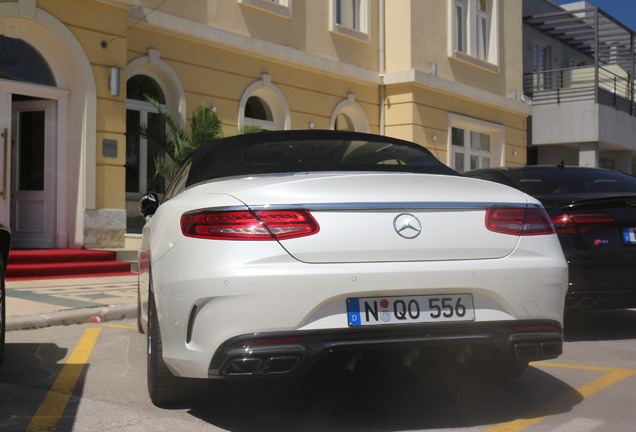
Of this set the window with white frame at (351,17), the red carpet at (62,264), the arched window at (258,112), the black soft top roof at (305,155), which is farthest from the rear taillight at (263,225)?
the window with white frame at (351,17)

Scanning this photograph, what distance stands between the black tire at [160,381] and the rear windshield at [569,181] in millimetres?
4030

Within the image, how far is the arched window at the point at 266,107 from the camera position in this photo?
16688 mm

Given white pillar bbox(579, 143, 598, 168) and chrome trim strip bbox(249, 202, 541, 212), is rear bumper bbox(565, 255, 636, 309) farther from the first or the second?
white pillar bbox(579, 143, 598, 168)

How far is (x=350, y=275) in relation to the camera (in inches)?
145

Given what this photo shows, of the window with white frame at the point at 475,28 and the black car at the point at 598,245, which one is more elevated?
the window with white frame at the point at 475,28

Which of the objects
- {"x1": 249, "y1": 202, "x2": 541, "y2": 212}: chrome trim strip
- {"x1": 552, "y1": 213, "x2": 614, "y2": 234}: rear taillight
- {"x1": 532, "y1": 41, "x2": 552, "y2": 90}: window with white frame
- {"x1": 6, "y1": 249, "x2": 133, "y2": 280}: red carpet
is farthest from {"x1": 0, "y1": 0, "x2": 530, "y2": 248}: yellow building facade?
{"x1": 249, "y1": 202, "x2": 541, "y2": 212}: chrome trim strip

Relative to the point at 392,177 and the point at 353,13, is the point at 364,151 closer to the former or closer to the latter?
the point at 392,177

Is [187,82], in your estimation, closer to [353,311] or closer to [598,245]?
[598,245]

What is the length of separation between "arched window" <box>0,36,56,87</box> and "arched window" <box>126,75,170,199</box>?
1916 mm

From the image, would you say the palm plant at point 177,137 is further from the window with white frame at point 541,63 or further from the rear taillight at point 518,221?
the window with white frame at point 541,63

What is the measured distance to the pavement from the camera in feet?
24.5

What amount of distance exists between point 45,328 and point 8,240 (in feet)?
6.27

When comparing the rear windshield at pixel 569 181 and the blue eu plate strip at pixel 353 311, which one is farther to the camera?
the rear windshield at pixel 569 181

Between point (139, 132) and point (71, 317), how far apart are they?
24.0ft
